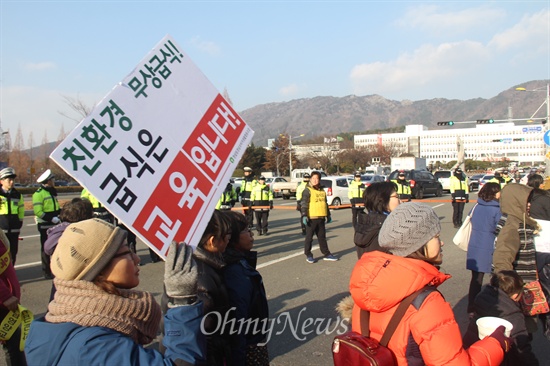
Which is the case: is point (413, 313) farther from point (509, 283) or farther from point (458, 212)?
point (458, 212)

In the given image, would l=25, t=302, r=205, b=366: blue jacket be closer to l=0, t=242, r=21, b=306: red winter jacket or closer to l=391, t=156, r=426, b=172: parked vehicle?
l=0, t=242, r=21, b=306: red winter jacket

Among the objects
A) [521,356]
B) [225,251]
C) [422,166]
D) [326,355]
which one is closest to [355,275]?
[225,251]

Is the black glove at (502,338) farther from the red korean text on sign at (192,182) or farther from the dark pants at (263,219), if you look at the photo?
the dark pants at (263,219)

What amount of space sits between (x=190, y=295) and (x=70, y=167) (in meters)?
0.82

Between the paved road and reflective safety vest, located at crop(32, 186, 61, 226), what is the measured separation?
3.44 ft

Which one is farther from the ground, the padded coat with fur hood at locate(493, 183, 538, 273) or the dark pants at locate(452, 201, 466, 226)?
the padded coat with fur hood at locate(493, 183, 538, 273)

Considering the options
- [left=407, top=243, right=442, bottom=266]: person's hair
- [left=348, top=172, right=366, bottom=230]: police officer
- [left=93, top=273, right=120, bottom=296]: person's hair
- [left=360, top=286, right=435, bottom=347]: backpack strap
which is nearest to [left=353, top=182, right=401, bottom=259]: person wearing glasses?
[left=407, top=243, right=442, bottom=266]: person's hair

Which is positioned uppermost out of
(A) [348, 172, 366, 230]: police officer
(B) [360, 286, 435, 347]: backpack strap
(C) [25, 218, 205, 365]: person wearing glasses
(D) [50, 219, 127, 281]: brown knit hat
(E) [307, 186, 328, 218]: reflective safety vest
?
(D) [50, 219, 127, 281]: brown knit hat

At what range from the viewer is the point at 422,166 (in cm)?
4497

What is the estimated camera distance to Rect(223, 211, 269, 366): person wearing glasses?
2.59 meters

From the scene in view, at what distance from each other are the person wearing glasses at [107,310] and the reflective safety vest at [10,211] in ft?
23.1

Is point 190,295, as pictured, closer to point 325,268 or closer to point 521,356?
point 521,356

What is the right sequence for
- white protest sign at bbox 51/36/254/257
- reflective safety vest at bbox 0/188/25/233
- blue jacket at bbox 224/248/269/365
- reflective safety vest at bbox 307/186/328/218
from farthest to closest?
reflective safety vest at bbox 307/186/328/218
reflective safety vest at bbox 0/188/25/233
blue jacket at bbox 224/248/269/365
white protest sign at bbox 51/36/254/257

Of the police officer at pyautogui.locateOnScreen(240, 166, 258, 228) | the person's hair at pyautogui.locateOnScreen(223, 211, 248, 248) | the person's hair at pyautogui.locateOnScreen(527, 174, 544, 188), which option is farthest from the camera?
the police officer at pyautogui.locateOnScreen(240, 166, 258, 228)
